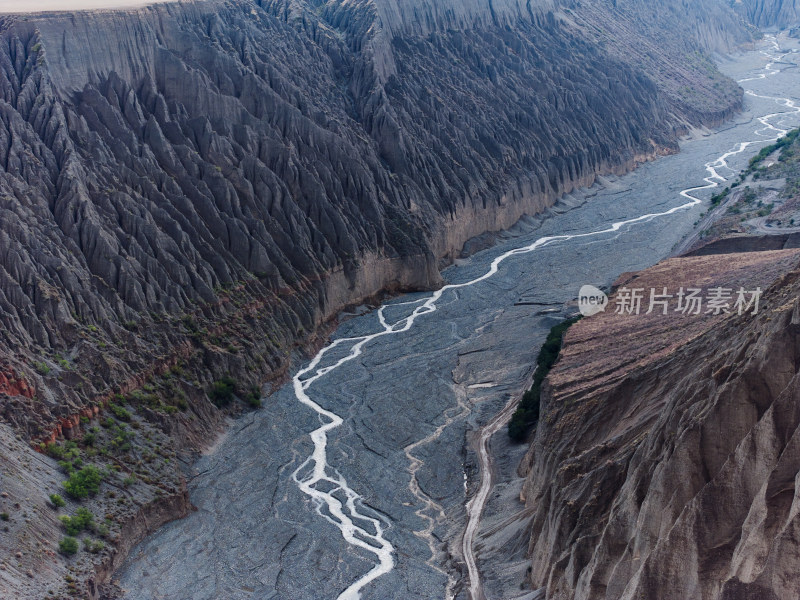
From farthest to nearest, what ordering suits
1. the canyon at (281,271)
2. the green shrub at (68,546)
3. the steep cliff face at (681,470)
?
the canyon at (281,271), the green shrub at (68,546), the steep cliff face at (681,470)

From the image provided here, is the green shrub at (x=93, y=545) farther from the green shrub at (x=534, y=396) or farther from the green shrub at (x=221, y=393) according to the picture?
the green shrub at (x=534, y=396)

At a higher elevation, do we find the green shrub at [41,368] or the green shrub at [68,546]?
the green shrub at [41,368]

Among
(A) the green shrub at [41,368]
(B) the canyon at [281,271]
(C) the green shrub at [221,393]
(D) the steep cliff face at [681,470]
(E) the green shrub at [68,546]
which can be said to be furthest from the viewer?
(C) the green shrub at [221,393]

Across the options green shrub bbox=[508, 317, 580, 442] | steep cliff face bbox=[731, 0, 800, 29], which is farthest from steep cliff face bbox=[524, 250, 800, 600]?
steep cliff face bbox=[731, 0, 800, 29]

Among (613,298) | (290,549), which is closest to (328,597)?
(290,549)

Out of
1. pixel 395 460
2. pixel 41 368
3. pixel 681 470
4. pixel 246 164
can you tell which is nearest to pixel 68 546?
pixel 41 368

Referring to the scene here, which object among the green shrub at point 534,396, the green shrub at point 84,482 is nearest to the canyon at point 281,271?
the green shrub at point 84,482

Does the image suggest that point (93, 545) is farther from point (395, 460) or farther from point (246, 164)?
point (246, 164)

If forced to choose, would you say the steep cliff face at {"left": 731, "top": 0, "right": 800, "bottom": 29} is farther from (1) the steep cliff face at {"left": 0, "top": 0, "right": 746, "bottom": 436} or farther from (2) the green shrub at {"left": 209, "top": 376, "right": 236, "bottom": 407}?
(2) the green shrub at {"left": 209, "top": 376, "right": 236, "bottom": 407}
